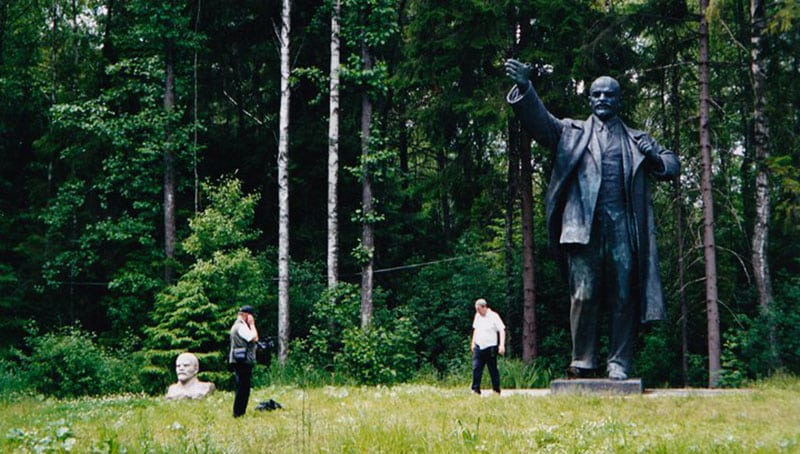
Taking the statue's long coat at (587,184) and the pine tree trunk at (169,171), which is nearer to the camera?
the statue's long coat at (587,184)

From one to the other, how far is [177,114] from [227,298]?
576 centimetres

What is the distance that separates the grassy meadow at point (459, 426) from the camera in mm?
6203

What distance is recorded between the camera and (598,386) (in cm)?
994

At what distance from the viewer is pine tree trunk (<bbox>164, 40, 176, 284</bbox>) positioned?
77.0 ft

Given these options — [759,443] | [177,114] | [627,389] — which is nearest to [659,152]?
[627,389]

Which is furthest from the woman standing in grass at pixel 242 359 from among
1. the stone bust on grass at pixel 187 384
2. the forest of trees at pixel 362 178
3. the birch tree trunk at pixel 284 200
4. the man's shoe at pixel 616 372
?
the birch tree trunk at pixel 284 200

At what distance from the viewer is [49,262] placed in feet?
79.8

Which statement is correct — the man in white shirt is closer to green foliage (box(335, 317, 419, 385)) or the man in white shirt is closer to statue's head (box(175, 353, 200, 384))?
statue's head (box(175, 353, 200, 384))

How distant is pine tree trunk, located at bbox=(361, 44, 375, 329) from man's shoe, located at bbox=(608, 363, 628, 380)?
36.2 feet

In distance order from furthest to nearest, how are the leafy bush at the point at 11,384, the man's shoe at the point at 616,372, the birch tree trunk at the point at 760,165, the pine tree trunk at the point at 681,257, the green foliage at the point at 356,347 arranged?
1. the pine tree trunk at the point at 681,257
2. the green foliage at the point at 356,347
3. the leafy bush at the point at 11,384
4. the birch tree trunk at the point at 760,165
5. the man's shoe at the point at 616,372

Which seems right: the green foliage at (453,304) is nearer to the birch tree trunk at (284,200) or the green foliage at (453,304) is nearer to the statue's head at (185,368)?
the birch tree trunk at (284,200)

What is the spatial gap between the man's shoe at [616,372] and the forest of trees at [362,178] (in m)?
7.33

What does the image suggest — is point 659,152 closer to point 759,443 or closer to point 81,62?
point 759,443

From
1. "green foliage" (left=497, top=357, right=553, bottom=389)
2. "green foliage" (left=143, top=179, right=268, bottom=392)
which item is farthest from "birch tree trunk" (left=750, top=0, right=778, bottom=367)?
"green foliage" (left=143, top=179, right=268, bottom=392)
